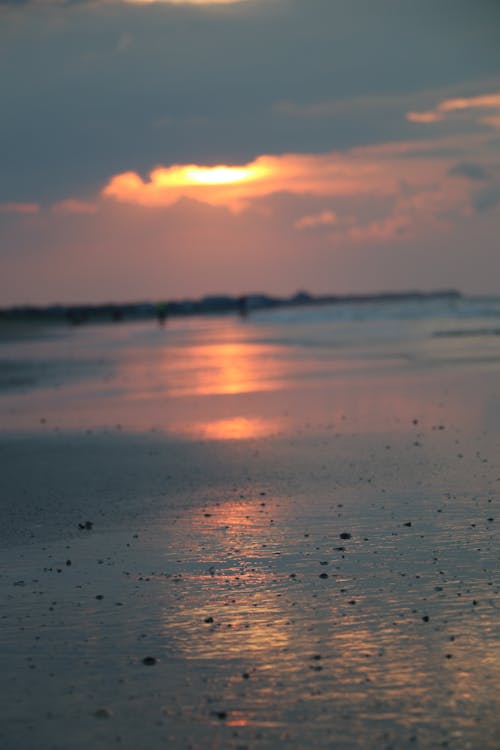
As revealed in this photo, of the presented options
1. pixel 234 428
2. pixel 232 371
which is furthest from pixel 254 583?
pixel 232 371

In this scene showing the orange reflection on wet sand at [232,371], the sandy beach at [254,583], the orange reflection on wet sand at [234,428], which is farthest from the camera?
the orange reflection on wet sand at [232,371]

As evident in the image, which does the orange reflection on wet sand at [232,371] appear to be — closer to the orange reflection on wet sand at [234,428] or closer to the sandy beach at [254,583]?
the orange reflection on wet sand at [234,428]

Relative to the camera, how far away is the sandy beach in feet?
19.6

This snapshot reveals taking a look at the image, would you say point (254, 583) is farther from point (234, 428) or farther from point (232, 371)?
point (232, 371)

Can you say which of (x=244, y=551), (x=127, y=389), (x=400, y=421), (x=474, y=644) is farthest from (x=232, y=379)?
(x=474, y=644)

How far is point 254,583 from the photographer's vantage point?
8.56m

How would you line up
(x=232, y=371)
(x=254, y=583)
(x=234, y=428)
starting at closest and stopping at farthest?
1. (x=254, y=583)
2. (x=234, y=428)
3. (x=232, y=371)

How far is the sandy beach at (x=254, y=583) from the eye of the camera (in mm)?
5969

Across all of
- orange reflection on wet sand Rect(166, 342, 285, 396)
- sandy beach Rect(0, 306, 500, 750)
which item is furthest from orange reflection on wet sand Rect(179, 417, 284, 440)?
orange reflection on wet sand Rect(166, 342, 285, 396)

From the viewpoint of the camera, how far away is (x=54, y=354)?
53312 millimetres

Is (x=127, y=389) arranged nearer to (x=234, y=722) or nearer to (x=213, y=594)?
(x=213, y=594)

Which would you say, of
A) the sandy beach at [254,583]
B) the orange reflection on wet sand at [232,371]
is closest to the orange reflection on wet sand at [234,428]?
the sandy beach at [254,583]

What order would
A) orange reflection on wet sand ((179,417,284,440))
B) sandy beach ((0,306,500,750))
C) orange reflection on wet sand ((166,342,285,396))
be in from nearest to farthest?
sandy beach ((0,306,500,750)) → orange reflection on wet sand ((179,417,284,440)) → orange reflection on wet sand ((166,342,285,396))

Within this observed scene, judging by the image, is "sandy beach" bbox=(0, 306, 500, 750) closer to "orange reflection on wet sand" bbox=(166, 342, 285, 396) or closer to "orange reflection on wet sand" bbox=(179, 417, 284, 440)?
"orange reflection on wet sand" bbox=(179, 417, 284, 440)
